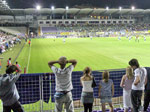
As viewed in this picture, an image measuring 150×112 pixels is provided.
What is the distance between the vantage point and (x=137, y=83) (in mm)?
5531

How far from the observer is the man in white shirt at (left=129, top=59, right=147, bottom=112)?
5.58m

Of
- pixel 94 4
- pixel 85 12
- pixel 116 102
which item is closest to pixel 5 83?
pixel 116 102

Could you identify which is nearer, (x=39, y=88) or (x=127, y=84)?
(x=127, y=84)

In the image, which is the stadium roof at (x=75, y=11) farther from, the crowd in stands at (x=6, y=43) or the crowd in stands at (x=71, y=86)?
the crowd in stands at (x=71, y=86)

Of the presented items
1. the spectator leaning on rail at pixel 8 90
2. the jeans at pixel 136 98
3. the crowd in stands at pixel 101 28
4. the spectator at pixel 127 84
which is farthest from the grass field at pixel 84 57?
the crowd in stands at pixel 101 28

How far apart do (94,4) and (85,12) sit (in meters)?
16.8

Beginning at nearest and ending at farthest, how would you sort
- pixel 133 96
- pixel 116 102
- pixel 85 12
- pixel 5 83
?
pixel 5 83 → pixel 133 96 → pixel 116 102 → pixel 85 12

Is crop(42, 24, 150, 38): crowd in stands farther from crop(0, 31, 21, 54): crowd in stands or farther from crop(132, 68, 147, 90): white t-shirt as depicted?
crop(132, 68, 147, 90): white t-shirt

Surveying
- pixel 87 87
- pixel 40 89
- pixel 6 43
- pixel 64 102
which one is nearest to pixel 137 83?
pixel 87 87

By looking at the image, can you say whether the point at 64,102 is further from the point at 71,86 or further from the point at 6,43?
the point at 6,43

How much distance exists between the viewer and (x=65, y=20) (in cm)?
9412

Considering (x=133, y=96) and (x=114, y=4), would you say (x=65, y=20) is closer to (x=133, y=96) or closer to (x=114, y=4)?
(x=114, y=4)

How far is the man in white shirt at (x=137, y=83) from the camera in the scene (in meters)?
5.58

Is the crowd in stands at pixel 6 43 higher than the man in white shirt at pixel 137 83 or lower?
higher
